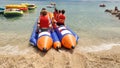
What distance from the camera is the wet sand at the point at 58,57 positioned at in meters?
6.79

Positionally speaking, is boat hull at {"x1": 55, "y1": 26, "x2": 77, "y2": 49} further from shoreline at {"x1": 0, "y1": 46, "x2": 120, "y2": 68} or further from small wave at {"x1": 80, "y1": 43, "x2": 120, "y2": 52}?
small wave at {"x1": 80, "y1": 43, "x2": 120, "y2": 52}

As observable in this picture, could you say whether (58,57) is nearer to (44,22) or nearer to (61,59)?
(61,59)

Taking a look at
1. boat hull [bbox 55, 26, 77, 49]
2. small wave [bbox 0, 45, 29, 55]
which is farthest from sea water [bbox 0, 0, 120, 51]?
small wave [bbox 0, 45, 29, 55]

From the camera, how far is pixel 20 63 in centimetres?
682

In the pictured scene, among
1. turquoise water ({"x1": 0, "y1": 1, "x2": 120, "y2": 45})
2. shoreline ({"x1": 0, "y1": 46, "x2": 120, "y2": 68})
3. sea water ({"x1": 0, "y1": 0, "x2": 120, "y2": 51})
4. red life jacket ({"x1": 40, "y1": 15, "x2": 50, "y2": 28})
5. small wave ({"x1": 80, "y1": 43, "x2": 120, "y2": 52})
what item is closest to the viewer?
shoreline ({"x1": 0, "y1": 46, "x2": 120, "y2": 68})

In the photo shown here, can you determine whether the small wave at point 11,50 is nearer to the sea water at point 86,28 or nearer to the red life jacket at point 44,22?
the red life jacket at point 44,22

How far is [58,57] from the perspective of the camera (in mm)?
7332

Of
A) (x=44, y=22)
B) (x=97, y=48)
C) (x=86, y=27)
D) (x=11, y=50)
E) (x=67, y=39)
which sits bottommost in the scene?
(x=86, y=27)

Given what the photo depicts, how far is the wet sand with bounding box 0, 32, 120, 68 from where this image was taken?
22.3 ft

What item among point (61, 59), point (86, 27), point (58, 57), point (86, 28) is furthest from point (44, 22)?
point (86, 27)

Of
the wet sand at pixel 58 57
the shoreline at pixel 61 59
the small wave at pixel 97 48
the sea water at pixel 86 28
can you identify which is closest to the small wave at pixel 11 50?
the wet sand at pixel 58 57

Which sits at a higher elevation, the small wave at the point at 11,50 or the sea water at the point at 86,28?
the small wave at the point at 11,50

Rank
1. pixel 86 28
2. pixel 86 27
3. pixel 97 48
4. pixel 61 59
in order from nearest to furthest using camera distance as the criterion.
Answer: pixel 61 59 → pixel 97 48 → pixel 86 28 → pixel 86 27

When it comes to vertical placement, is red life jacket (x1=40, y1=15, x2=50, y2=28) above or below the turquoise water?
above
